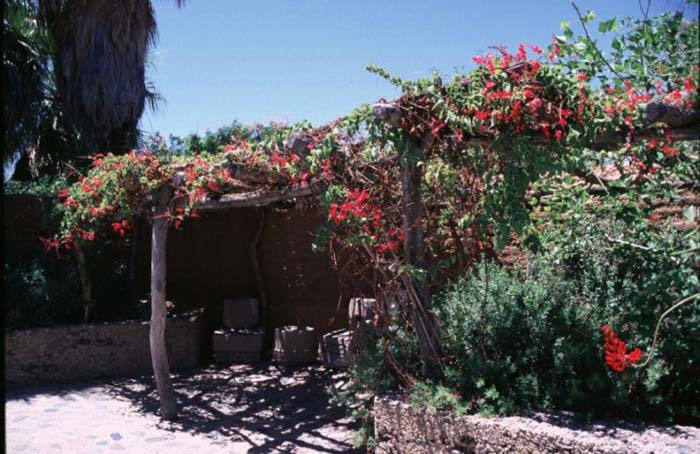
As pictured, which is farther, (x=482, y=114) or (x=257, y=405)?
(x=257, y=405)

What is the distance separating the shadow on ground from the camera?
17.7ft

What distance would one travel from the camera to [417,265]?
4.55 m

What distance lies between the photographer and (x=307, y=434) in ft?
17.9

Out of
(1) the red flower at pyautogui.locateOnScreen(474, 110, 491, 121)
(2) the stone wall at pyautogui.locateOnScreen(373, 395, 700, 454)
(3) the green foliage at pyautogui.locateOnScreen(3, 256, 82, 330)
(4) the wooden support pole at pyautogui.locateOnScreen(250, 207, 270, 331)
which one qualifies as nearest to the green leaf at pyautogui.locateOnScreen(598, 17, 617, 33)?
(1) the red flower at pyautogui.locateOnScreen(474, 110, 491, 121)

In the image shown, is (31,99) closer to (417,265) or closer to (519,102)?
(417,265)

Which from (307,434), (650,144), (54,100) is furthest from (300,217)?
(650,144)

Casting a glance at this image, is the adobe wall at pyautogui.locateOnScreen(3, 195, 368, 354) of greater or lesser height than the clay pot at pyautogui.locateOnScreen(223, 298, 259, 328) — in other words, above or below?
above

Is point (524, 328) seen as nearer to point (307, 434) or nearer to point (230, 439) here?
point (307, 434)

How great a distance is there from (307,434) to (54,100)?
7182 millimetres

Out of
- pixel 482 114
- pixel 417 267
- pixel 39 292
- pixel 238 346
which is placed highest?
pixel 482 114

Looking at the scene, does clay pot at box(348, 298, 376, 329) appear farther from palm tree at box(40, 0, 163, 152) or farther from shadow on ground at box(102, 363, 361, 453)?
palm tree at box(40, 0, 163, 152)

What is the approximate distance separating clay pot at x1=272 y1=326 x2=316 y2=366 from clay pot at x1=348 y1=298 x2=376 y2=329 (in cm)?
116

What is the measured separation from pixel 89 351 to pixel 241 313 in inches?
73.5

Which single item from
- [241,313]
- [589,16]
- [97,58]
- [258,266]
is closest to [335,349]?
[241,313]
